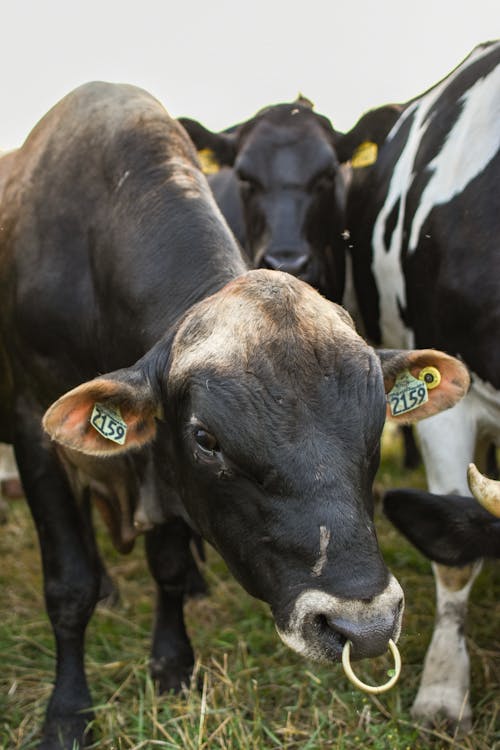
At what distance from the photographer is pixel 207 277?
145 inches

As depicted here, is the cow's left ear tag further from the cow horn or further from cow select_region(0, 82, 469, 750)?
the cow horn

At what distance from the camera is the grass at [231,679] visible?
384 cm

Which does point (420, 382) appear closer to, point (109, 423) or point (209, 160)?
point (109, 423)

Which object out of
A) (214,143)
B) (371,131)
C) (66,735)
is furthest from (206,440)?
(214,143)

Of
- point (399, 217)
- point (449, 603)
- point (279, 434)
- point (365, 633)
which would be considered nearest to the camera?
point (365, 633)

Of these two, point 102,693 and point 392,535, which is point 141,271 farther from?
point 392,535

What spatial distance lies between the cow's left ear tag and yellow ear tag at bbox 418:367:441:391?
94 cm

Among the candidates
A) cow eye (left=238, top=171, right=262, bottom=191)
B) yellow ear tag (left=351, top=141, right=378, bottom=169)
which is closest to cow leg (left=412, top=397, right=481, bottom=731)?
yellow ear tag (left=351, top=141, right=378, bottom=169)

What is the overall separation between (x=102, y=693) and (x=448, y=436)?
1.73 m

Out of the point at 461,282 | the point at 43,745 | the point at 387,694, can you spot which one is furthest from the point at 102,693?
the point at 461,282

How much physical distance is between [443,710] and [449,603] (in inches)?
16.7

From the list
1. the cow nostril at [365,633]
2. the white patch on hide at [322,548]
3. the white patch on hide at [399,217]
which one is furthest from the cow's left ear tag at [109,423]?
the white patch on hide at [399,217]

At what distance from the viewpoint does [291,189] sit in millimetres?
6211

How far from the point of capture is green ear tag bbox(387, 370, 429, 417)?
11.2ft
